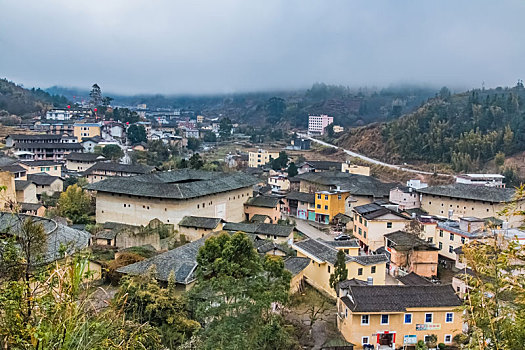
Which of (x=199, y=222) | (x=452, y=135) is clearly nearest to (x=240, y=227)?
(x=199, y=222)

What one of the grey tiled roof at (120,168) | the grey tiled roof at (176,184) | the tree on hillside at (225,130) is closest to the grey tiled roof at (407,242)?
the grey tiled roof at (176,184)

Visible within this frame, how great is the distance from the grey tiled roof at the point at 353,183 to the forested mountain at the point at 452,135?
38.9 feet

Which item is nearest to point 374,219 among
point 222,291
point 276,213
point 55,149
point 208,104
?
point 276,213

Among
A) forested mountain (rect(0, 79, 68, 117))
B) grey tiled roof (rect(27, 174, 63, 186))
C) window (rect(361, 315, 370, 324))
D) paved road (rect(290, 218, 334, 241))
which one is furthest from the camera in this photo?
forested mountain (rect(0, 79, 68, 117))

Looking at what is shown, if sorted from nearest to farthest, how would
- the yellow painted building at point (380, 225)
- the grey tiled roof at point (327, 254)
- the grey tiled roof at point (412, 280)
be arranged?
the grey tiled roof at point (412, 280)
the grey tiled roof at point (327, 254)
the yellow painted building at point (380, 225)

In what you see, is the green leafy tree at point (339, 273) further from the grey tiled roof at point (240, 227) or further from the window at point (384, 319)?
the grey tiled roof at point (240, 227)

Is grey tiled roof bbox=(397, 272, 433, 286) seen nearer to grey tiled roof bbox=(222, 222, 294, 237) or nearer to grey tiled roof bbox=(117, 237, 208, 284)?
grey tiled roof bbox=(222, 222, 294, 237)

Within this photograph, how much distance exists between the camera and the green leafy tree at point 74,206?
20328mm

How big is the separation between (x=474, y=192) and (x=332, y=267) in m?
12.4

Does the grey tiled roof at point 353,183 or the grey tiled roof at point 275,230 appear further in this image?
the grey tiled roof at point 353,183

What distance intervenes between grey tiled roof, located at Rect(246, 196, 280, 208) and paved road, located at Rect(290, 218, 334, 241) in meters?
1.64

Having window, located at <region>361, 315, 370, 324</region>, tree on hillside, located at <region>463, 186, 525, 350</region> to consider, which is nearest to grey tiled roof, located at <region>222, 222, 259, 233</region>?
window, located at <region>361, 315, 370, 324</region>

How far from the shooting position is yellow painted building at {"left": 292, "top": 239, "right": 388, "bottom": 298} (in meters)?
13.8

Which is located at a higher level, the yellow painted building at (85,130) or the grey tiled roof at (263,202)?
the yellow painted building at (85,130)
